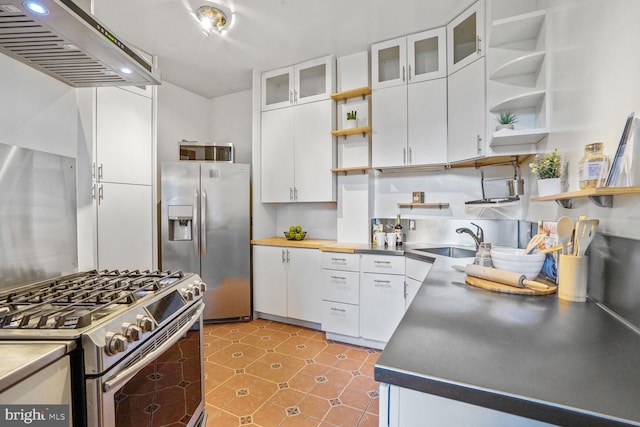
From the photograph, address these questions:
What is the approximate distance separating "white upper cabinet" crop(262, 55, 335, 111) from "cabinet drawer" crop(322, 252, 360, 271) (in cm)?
156

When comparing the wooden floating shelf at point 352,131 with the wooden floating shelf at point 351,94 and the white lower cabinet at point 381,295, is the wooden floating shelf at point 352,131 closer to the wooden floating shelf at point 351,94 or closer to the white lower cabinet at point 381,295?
the wooden floating shelf at point 351,94

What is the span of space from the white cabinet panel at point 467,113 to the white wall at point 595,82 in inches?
20.1

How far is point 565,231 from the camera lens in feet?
3.64

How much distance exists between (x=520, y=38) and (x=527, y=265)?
1545 mm

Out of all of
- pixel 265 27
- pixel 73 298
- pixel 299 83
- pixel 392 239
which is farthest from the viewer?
pixel 299 83

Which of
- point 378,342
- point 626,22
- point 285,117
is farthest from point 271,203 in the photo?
point 626,22

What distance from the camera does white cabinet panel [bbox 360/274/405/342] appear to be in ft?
7.78

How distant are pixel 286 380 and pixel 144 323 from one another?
1.36 metres

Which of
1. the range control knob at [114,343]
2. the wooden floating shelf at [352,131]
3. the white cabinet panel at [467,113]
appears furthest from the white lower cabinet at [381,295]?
the range control knob at [114,343]

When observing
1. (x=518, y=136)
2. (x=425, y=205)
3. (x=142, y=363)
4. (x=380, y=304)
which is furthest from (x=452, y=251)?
(x=142, y=363)

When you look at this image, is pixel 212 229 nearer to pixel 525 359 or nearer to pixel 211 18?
pixel 211 18

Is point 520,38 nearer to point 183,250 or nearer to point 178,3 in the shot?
point 178,3

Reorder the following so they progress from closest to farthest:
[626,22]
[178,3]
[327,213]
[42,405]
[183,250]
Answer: [42,405], [626,22], [178,3], [183,250], [327,213]

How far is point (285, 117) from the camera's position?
310cm
